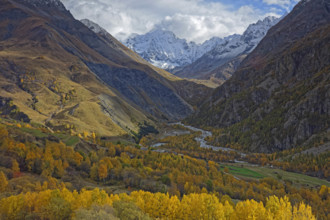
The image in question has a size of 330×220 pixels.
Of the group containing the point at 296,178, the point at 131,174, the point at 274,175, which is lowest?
the point at 131,174

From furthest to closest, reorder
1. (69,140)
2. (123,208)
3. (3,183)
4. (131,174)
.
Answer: (69,140) < (131,174) < (3,183) < (123,208)

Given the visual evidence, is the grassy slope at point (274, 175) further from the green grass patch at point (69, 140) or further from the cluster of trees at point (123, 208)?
the green grass patch at point (69, 140)

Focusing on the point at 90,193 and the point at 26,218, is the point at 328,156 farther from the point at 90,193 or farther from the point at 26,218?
the point at 26,218

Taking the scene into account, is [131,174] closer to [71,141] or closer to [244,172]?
[71,141]

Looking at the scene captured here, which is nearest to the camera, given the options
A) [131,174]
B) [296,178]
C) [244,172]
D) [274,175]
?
[131,174]

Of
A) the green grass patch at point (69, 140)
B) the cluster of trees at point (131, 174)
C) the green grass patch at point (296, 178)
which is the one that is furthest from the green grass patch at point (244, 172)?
the green grass patch at point (69, 140)

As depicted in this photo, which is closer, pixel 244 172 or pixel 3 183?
pixel 3 183

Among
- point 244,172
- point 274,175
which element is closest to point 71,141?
point 244,172

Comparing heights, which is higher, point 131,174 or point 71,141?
point 71,141
